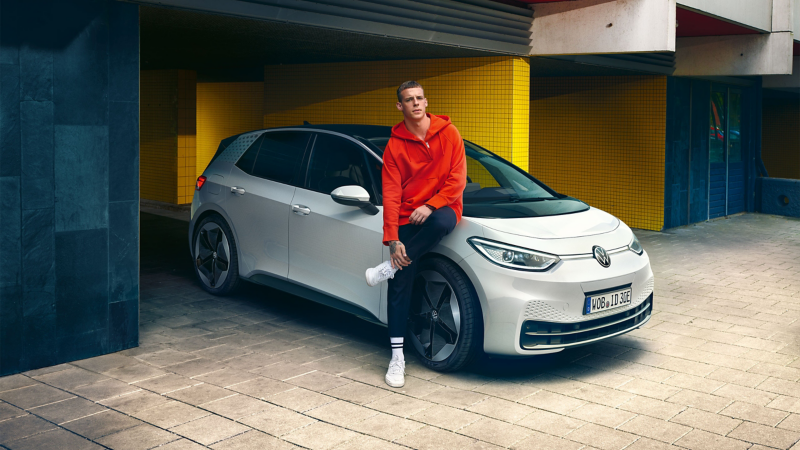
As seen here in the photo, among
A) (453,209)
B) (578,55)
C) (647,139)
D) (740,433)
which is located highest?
(578,55)

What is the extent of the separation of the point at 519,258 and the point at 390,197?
2.87 ft

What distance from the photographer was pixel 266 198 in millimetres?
6391

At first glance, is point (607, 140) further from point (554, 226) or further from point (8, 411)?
point (8, 411)

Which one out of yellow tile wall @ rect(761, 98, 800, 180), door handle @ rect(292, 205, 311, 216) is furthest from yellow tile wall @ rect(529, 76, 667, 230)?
yellow tile wall @ rect(761, 98, 800, 180)

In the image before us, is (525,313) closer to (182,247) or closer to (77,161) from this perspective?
(77,161)

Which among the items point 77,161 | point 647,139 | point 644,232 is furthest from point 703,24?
point 77,161

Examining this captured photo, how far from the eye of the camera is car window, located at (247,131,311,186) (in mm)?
6332

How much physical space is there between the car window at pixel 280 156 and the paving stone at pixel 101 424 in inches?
96.8

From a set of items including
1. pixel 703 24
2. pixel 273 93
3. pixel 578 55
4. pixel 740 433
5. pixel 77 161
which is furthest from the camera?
pixel 273 93

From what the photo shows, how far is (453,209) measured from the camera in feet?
16.2

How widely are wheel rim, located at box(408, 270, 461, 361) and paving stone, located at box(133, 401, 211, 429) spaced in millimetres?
1518

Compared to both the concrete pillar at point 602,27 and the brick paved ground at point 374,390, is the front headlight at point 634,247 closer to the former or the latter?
the brick paved ground at point 374,390

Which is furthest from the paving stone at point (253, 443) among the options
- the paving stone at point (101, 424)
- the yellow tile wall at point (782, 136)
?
the yellow tile wall at point (782, 136)

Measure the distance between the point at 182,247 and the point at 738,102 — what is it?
10514 millimetres
